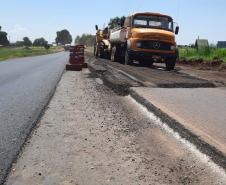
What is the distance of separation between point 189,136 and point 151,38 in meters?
16.0

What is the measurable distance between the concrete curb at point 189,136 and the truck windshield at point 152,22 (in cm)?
1325

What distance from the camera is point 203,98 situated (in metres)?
11.6

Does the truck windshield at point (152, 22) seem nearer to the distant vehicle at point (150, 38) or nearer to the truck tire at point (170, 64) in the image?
the distant vehicle at point (150, 38)

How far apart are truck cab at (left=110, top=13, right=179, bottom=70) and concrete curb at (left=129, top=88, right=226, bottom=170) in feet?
40.4

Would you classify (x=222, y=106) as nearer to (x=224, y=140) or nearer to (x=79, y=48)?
(x=224, y=140)

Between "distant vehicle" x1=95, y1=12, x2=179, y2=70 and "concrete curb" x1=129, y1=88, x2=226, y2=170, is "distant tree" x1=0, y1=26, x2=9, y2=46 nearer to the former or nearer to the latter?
"distant vehicle" x1=95, y1=12, x2=179, y2=70

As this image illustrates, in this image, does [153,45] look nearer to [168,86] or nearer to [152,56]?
[152,56]

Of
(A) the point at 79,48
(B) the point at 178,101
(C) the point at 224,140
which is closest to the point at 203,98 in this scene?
(B) the point at 178,101

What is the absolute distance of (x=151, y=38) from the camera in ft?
75.8

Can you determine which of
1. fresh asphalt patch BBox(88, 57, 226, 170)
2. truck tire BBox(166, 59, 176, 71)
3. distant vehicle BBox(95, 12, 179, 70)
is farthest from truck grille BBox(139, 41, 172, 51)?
fresh asphalt patch BBox(88, 57, 226, 170)

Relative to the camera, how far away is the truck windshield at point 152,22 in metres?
23.8

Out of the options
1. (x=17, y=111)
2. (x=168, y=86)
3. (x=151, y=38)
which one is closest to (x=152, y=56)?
(x=151, y=38)

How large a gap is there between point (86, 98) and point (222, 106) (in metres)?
3.39

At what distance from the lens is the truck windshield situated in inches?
938
